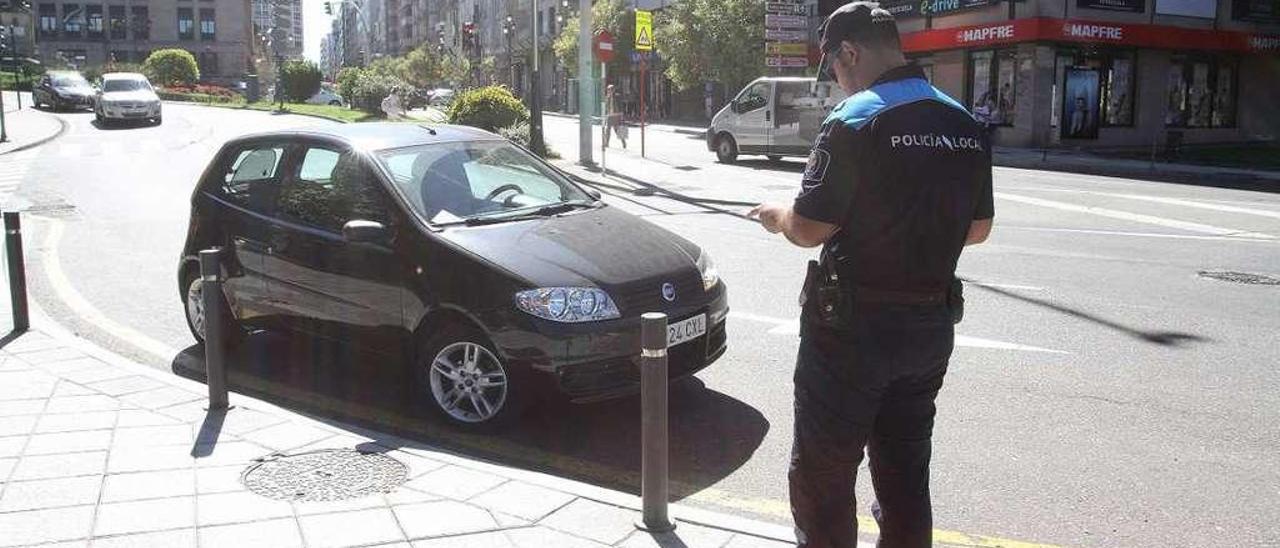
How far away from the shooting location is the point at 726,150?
→ 80.9ft

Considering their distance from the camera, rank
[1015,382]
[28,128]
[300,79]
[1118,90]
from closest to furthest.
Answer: [1015,382]
[28,128]
[1118,90]
[300,79]

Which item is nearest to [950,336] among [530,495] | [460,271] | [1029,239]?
[530,495]

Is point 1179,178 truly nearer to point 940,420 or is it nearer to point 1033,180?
point 1033,180

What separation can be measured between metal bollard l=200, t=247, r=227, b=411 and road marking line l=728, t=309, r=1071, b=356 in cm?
366

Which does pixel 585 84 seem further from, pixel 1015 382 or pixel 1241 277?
pixel 1015 382

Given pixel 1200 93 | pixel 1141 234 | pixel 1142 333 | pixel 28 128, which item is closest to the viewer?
pixel 1142 333

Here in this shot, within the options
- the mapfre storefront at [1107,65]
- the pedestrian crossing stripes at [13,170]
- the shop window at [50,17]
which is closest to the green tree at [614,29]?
the mapfre storefront at [1107,65]

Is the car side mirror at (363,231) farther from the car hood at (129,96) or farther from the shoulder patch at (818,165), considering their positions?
the car hood at (129,96)

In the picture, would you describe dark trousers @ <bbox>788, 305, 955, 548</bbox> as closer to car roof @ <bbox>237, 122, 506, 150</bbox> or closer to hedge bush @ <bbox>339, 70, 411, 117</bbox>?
car roof @ <bbox>237, 122, 506, 150</bbox>

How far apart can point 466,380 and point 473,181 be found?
51.0 inches

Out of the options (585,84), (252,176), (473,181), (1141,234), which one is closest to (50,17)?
(585,84)

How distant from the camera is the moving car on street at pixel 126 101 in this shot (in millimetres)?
32688

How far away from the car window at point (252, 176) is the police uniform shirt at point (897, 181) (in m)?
4.41

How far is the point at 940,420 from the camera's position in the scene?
5422 mm
